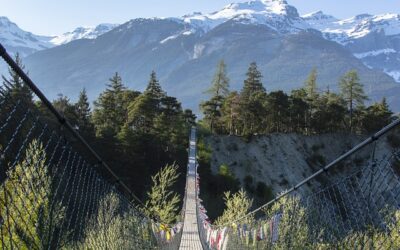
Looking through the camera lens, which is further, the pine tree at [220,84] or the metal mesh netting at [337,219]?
the pine tree at [220,84]

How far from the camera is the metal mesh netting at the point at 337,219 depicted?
4184 mm

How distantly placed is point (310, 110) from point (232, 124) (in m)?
10.1

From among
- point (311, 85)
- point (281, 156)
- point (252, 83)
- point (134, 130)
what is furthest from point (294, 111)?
point (134, 130)

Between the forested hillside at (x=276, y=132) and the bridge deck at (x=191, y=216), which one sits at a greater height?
the forested hillside at (x=276, y=132)

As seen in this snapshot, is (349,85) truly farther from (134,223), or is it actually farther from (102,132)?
(134,223)

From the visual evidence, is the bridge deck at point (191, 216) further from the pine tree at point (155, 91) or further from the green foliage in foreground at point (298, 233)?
the green foliage in foreground at point (298, 233)

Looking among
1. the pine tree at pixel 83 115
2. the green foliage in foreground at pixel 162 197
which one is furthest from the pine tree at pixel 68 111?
the green foliage in foreground at pixel 162 197

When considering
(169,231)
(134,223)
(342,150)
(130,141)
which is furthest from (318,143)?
(134,223)

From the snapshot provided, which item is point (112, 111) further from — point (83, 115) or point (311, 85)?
point (311, 85)

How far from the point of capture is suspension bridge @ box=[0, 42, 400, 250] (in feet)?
12.0

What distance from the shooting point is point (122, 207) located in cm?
693

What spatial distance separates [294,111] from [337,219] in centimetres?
5671

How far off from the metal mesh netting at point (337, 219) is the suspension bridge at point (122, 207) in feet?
0.06

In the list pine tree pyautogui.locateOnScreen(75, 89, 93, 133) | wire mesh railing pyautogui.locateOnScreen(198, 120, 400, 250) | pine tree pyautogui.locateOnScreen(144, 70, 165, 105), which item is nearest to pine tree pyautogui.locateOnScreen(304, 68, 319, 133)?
pine tree pyautogui.locateOnScreen(144, 70, 165, 105)
